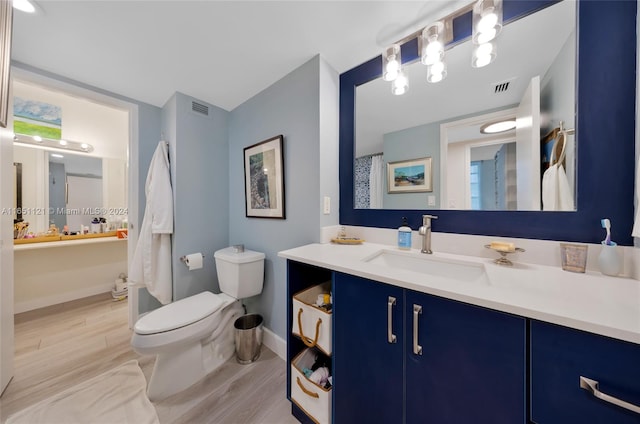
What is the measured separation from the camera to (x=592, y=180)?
84 centimetres

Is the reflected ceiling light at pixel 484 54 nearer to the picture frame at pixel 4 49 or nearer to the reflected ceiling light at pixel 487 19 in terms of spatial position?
the reflected ceiling light at pixel 487 19

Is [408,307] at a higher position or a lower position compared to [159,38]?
lower

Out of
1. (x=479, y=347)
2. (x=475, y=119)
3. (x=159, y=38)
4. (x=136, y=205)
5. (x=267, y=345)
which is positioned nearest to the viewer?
(x=479, y=347)

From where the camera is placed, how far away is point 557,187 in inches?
35.9

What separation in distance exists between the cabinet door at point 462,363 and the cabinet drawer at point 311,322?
0.37 metres

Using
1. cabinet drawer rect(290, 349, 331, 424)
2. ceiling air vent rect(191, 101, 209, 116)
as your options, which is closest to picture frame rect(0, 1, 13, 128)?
ceiling air vent rect(191, 101, 209, 116)

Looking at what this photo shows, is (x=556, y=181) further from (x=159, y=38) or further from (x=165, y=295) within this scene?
(x=165, y=295)

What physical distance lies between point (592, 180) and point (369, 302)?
1.03 metres

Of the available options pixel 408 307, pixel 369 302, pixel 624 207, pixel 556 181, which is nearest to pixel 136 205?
pixel 369 302

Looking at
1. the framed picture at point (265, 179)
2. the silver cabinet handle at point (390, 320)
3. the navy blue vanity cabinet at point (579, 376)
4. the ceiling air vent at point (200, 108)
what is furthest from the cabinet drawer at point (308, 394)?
the ceiling air vent at point (200, 108)

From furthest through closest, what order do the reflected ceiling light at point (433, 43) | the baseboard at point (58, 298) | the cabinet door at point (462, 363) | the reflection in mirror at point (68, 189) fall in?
1. the reflection in mirror at point (68, 189)
2. the baseboard at point (58, 298)
3. the reflected ceiling light at point (433, 43)
4. the cabinet door at point (462, 363)

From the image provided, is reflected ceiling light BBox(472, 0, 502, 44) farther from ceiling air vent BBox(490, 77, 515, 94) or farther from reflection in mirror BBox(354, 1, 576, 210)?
ceiling air vent BBox(490, 77, 515, 94)

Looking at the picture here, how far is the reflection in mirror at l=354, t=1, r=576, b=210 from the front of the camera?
3.01 ft

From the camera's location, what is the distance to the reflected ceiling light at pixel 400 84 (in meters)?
1.32
